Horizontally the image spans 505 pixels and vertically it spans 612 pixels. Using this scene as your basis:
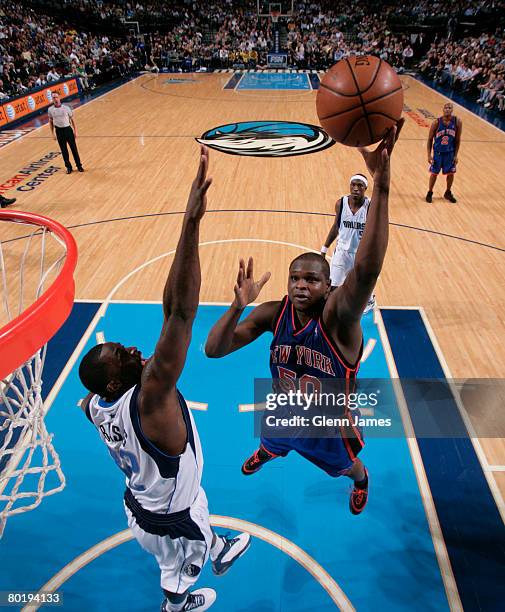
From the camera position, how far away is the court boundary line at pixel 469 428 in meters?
3.30

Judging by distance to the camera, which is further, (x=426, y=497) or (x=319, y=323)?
(x=426, y=497)

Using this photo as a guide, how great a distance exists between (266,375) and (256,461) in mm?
1151

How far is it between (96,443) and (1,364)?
82.5 inches

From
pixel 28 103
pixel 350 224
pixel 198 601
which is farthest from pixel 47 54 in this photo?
pixel 198 601

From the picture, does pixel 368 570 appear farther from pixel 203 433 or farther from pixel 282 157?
pixel 282 157

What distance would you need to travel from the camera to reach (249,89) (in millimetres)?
18266

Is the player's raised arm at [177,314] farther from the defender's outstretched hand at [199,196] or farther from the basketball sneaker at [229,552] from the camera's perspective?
the basketball sneaker at [229,552]

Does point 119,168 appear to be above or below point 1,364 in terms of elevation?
below

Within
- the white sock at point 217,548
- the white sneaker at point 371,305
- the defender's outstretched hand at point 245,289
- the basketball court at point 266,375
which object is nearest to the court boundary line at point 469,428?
the basketball court at point 266,375

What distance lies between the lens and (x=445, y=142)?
24.3 ft

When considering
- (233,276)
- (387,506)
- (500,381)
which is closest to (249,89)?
(233,276)

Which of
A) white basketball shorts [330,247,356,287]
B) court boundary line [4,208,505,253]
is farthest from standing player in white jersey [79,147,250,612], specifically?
court boundary line [4,208,505,253]

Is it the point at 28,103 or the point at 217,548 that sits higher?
the point at 217,548

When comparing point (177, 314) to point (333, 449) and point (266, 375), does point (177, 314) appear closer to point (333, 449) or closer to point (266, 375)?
point (333, 449)
